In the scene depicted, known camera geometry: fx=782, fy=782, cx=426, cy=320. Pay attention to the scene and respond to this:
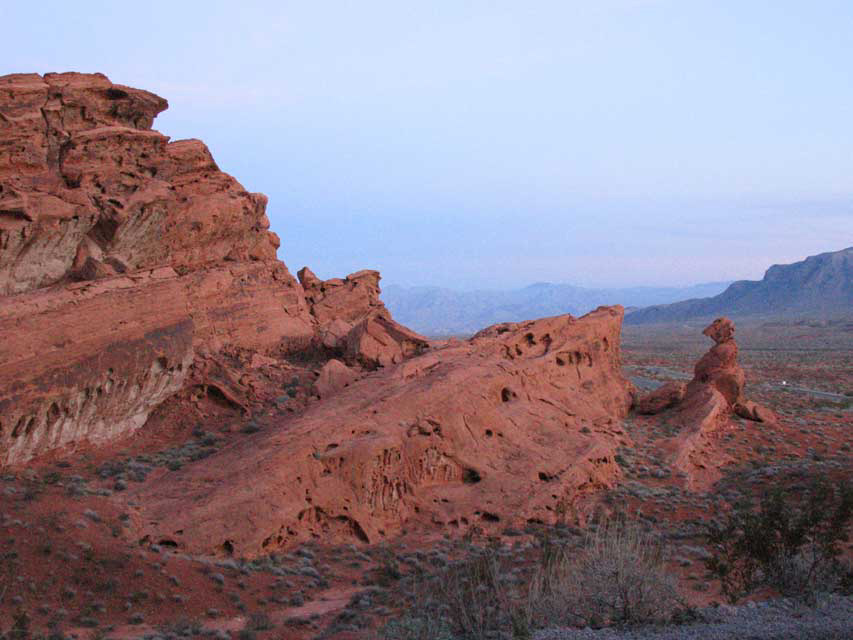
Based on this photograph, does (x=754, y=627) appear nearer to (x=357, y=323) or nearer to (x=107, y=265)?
(x=107, y=265)

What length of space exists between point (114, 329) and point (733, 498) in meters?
14.9

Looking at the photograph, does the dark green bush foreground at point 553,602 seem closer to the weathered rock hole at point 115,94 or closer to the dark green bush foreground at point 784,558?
the dark green bush foreground at point 784,558

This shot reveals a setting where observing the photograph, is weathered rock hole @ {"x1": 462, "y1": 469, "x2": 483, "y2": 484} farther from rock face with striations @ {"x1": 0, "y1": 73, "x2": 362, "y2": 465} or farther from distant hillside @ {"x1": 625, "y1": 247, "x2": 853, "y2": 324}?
distant hillside @ {"x1": 625, "y1": 247, "x2": 853, "y2": 324}

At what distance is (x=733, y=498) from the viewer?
61.7 feet

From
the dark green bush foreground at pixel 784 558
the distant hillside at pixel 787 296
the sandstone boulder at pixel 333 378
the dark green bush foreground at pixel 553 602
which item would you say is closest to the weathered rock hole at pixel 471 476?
the sandstone boulder at pixel 333 378

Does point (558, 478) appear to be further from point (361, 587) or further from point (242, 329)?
point (242, 329)

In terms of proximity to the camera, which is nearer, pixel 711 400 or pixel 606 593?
pixel 606 593

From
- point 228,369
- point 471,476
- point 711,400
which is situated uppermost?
point 228,369

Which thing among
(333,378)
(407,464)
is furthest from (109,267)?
(407,464)

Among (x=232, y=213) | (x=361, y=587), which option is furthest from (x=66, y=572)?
(x=232, y=213)

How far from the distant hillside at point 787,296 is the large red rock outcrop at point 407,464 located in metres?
146

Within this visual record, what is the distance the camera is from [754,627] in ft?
30.1

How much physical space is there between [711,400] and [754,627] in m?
16.5

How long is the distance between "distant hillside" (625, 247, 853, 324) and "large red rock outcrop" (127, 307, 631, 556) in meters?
146
